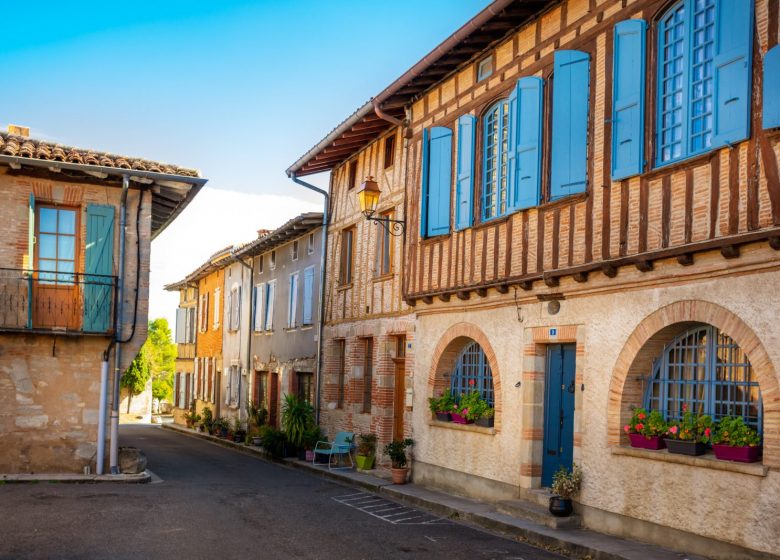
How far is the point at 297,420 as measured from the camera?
1833 centimetres

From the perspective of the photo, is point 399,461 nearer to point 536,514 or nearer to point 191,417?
point 536,514

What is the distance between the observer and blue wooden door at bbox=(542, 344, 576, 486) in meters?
10.7

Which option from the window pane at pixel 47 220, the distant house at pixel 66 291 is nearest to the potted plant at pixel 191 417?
the distant house at pixel 66 291

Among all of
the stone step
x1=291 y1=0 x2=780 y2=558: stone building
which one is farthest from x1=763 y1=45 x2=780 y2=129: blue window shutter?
the stone step

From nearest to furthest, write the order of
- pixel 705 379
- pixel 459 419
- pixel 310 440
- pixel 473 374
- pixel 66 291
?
pixel 705 379
pixel 459 419
pixel 473 374
pixel 66 291
pixel 310 440

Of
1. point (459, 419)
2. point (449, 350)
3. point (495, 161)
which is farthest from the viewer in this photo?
point (449, 350)

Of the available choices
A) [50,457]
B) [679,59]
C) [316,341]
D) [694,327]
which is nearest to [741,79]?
[679,59]

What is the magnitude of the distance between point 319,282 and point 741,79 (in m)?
13.2

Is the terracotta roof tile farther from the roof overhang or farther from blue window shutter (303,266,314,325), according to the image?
blue window shutter (303,266,314,325)

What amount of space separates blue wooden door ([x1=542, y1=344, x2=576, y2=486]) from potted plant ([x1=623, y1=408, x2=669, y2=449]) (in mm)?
1638

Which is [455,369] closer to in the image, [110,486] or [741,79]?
[110,486]

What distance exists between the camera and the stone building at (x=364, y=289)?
15648 millimetres

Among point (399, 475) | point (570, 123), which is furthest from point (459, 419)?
point (570, 123)

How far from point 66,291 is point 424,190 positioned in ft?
20.2
